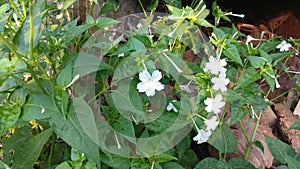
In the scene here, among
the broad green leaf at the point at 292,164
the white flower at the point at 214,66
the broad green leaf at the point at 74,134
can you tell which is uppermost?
the broad green leaf at the point at 74,134

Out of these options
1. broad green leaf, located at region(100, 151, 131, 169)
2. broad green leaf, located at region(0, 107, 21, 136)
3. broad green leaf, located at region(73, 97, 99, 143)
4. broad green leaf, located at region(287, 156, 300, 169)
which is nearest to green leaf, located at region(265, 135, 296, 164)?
broad green leaf, located at region(287, 156, 300, 169)

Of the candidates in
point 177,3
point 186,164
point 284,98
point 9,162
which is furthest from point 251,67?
point 284,98

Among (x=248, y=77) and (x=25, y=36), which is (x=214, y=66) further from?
(x=25, y=36)

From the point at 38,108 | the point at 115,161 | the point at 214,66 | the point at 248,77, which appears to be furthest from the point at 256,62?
the point at 38,108

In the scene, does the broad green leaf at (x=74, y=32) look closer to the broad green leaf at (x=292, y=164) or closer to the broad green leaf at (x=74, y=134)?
the broad green leaf at (x=74, y=134)

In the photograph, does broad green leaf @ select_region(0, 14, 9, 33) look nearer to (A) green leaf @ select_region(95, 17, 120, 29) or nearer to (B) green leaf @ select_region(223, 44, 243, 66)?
(A) green leaf @ select_region(95, 17, 120, 29)

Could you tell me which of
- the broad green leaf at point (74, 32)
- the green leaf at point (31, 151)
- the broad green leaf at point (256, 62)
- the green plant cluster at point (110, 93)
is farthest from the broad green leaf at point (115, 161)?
the broad green leaf at point (256, 62)
